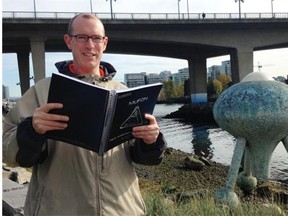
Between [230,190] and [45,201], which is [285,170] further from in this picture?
[45,201]

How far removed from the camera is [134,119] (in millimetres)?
2154

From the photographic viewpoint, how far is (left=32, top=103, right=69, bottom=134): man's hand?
76.2 inches

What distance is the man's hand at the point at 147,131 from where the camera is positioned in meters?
2.16

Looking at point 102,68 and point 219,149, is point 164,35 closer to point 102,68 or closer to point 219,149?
point 219,149

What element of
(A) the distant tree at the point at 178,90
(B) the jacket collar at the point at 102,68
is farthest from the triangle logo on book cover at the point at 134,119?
(A) the distant tree at the point at 178,90

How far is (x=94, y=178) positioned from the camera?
2166 mm

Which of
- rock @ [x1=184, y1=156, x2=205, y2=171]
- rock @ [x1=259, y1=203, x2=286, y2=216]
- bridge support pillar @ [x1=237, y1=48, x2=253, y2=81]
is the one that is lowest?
rock @ [x1=184, y1=156, x2=205, y2=171]

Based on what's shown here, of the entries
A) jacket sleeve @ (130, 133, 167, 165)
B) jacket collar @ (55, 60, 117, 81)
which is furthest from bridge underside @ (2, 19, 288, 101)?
jacket sleeve @ (130, 133, 167, 165)

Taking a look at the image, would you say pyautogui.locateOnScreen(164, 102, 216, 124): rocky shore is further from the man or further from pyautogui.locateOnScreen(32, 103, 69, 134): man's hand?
pyautogui.locateOnScreen(32, 103, 69, 134): man's hand

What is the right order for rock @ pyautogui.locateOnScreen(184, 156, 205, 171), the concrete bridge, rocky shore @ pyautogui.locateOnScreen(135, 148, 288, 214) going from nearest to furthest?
1. rocky shore @ pyautogui.locateOnScreen(135, 148, 288, 214)
2. rock @ pyautogui.locateOnScreen(184, 156, 205, 171)
3. the concrete bridge

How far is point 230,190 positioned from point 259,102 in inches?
59.7

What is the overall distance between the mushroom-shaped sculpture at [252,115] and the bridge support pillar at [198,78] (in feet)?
153

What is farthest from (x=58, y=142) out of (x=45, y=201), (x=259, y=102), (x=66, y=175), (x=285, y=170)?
(x=285, y=170)

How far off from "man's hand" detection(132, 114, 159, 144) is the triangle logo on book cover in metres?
0.03
